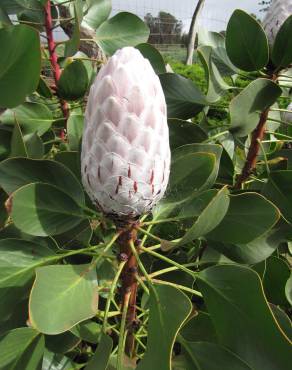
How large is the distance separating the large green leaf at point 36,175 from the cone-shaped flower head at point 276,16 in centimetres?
63

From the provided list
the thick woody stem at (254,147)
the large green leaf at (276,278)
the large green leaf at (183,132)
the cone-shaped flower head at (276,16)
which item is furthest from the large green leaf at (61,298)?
the cone-shaped flower head at (276,16)

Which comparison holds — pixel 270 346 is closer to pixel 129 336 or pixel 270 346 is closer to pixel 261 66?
pixel 129 336

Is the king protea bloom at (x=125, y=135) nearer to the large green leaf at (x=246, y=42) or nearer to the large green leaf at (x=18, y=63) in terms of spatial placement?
the large green leaf at (x=18, y=63)

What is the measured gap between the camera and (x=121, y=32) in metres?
1.47

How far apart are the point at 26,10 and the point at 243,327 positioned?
3.74ft

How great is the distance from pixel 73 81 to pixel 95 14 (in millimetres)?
462

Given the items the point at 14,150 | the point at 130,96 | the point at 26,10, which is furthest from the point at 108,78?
the point at 26,10

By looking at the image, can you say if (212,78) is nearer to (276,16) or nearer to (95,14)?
(276,16)

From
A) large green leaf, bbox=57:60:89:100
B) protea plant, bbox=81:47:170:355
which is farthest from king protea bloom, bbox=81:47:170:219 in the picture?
large green leaf, bbox=57:60:89:100

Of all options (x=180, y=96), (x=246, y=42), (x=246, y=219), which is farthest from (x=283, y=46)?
(x=246, y=219)

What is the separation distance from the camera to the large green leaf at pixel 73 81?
3.85ft

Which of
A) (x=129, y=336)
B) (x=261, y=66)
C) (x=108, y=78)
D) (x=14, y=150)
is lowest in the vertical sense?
(x=129, y=336)

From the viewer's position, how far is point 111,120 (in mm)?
723

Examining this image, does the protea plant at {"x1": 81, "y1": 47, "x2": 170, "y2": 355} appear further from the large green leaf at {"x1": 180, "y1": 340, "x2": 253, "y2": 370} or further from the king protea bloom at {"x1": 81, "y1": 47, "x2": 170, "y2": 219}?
the large green leaf at {"x1": 180, "y1": 340, "x2": 253, "y2": 370}
